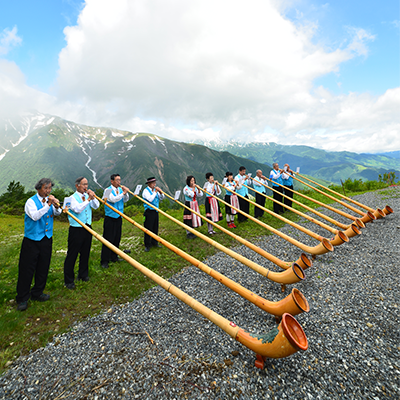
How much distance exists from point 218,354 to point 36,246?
4.63 m

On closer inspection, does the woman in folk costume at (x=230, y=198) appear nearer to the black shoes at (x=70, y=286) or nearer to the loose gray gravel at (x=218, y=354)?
the loose gray gravel at (x=218, y=354)

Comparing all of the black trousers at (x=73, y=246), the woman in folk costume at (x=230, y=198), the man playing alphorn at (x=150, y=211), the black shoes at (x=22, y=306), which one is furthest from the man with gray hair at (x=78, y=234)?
the woman in folk costume at (x=230, y=198)

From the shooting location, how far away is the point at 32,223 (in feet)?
15.9

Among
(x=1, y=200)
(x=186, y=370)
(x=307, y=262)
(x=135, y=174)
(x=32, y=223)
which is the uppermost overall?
(x=307, y=262)

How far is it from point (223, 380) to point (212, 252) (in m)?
4.98

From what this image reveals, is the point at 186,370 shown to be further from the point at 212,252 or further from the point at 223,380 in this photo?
the point at 212,252

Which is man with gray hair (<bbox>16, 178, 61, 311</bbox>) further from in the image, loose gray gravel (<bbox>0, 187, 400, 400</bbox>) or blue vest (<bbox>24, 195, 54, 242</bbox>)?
loose gray gravel (<bbox>0, 187, 400, 400</bbox>)

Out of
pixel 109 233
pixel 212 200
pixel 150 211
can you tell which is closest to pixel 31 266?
pixel 109 233

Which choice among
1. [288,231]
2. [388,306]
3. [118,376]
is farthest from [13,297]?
[288,231]

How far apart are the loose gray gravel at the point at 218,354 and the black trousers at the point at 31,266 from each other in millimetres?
1704

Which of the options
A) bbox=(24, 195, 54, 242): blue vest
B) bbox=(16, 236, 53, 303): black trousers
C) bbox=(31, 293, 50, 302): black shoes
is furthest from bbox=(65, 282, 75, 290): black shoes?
bbox=(24, 195, 54, 242): blue vest

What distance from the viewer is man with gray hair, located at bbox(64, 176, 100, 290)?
18.5 feet

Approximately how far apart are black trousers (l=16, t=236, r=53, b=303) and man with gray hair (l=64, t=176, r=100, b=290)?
0.62 meters

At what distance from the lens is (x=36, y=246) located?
16.1 ft
